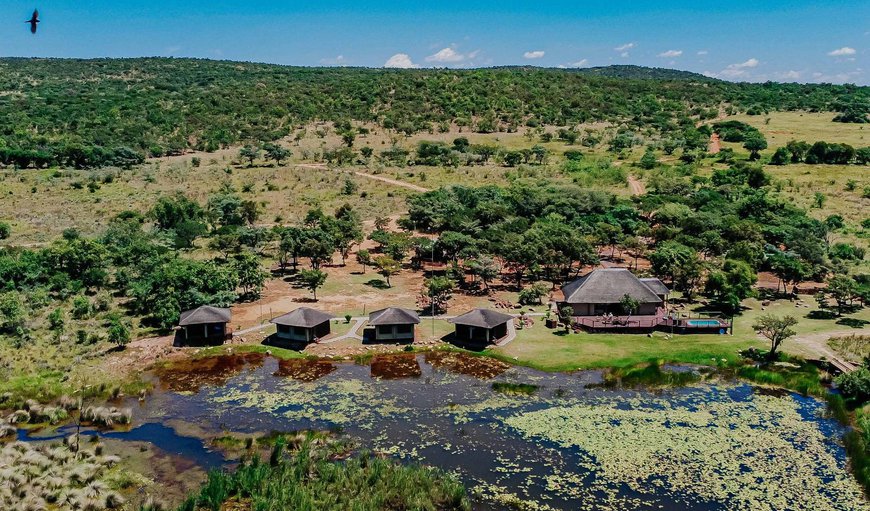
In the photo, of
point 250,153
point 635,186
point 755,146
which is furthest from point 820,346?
point 250,153

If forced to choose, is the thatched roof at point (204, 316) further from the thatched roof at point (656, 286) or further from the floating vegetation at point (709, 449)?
the thatched roof at point (656, 286)

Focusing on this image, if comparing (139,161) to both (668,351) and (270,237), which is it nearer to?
(270,237)

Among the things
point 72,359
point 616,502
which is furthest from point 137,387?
point 616,502

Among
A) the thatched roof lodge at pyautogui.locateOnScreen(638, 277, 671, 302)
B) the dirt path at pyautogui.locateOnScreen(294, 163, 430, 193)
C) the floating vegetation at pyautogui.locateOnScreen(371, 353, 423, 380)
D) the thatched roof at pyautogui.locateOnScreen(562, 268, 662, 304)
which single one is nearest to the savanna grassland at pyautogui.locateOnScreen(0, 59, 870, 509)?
the dirt path at pyautogui.locateOnScreen(294, 163, 430, 193)

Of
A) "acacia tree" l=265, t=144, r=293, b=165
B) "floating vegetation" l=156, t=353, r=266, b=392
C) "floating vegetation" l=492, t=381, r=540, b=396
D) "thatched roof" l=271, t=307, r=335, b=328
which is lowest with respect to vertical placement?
"floating vegetation" l=492, t=381, r=540, b=396

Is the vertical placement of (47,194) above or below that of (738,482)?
above

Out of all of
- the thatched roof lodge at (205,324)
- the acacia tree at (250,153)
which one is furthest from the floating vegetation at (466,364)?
the acacia tree at (250,153)

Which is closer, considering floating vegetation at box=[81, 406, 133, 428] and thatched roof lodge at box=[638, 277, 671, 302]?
floating vegetation at box=[81, 406, 133, 428]

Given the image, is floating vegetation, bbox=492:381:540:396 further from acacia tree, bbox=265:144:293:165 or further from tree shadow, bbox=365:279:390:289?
acacia tree, bbox=265:144:293:165
